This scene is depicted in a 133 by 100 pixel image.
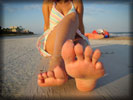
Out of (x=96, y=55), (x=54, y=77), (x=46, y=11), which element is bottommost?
(x=54, y=77)

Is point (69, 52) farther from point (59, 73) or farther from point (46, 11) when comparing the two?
point (46, 11)

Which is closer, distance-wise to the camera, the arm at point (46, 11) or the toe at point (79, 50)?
the toe at point (79, 50)

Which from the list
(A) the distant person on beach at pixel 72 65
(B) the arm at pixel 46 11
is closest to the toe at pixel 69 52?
(A) the distant person on beach at pixel 72 65

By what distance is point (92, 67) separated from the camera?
16.8 inches

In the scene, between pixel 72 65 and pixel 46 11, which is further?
pixel 46 11

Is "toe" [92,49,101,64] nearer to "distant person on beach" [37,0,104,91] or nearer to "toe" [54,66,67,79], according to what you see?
"distant person on beach" [37,0,104,91]

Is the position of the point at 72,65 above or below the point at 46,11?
below

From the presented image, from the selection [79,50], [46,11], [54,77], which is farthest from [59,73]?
[46,11]

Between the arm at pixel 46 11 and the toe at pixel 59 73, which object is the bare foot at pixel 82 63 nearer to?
the toe at pixel 59 73

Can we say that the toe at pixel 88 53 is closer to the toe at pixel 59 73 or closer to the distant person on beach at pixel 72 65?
the distant person on beach at pixel 72 65

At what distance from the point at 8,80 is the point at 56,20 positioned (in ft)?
1.99

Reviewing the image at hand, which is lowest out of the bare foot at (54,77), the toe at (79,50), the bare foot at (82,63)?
the bare foot at (54,77)

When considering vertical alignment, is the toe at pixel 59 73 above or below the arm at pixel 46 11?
below

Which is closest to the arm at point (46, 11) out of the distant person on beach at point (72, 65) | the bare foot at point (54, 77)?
the distant person on beach at point (72, 65)
